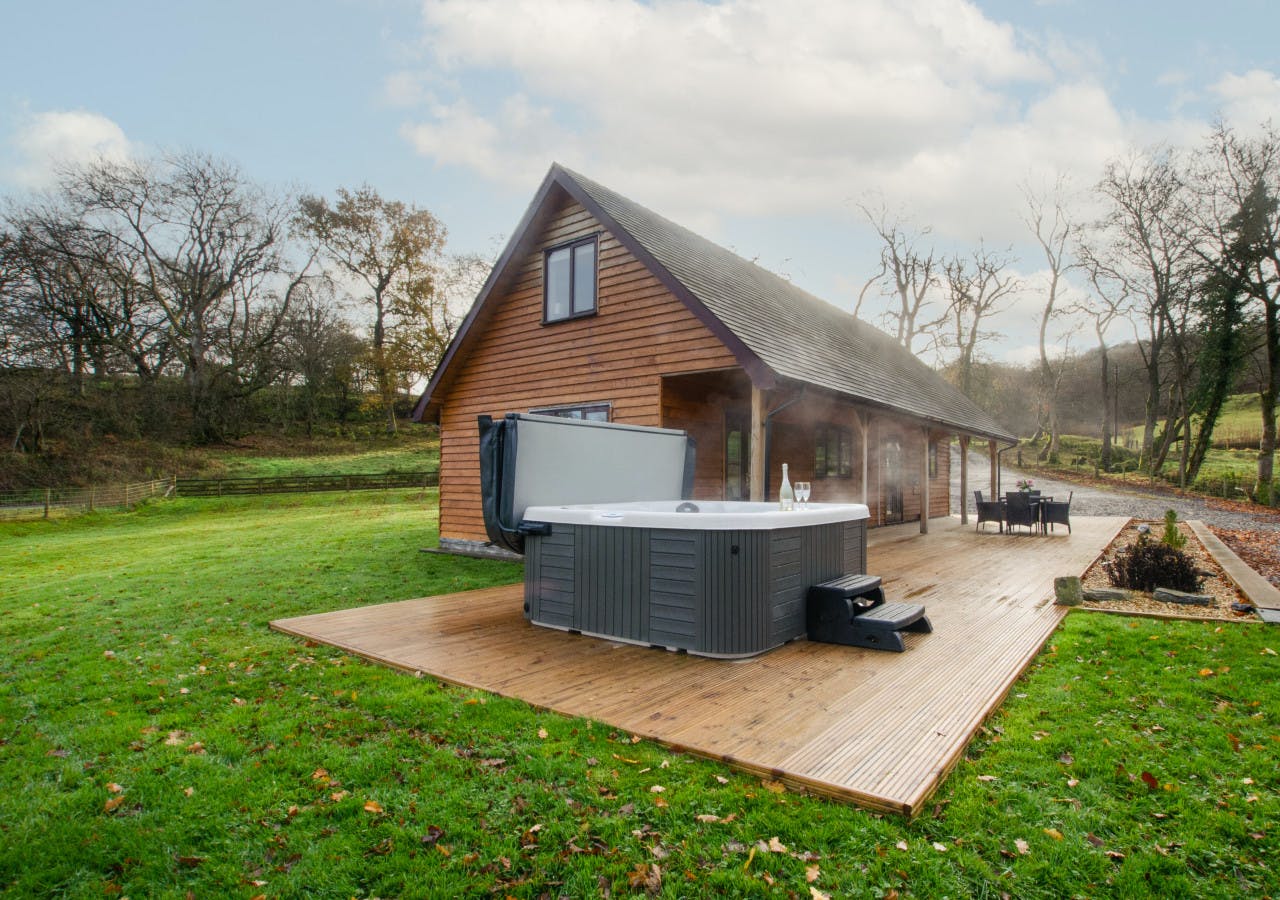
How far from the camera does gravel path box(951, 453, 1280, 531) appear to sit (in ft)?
42.3

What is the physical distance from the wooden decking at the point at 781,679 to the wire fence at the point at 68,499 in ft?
44.4

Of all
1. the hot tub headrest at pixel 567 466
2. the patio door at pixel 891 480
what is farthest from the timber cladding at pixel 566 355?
the patio door at pixel 891 480

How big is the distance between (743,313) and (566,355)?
2.35 m

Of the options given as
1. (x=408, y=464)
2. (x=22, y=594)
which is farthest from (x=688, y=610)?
(x=408, y=464)

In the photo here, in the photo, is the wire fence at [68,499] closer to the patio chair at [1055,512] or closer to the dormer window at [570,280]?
the dormer window at [570,280]

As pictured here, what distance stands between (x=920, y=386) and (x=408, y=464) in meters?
17.1

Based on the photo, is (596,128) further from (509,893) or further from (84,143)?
(84,143)

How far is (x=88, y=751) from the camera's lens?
283cm

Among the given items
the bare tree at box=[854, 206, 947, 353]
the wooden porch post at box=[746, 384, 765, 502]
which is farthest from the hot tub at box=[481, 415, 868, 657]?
the bare tree at box=[854, 206, 947, 353]

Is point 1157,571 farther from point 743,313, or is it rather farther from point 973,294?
point 973,294

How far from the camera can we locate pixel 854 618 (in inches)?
173

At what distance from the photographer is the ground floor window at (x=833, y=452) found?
35.3ft

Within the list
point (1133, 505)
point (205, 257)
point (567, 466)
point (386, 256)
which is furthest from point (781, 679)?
point (205, 257)

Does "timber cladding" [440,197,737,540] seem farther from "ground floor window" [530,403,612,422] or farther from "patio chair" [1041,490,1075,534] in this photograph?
"patio chair" [1041,490,1075,534]
